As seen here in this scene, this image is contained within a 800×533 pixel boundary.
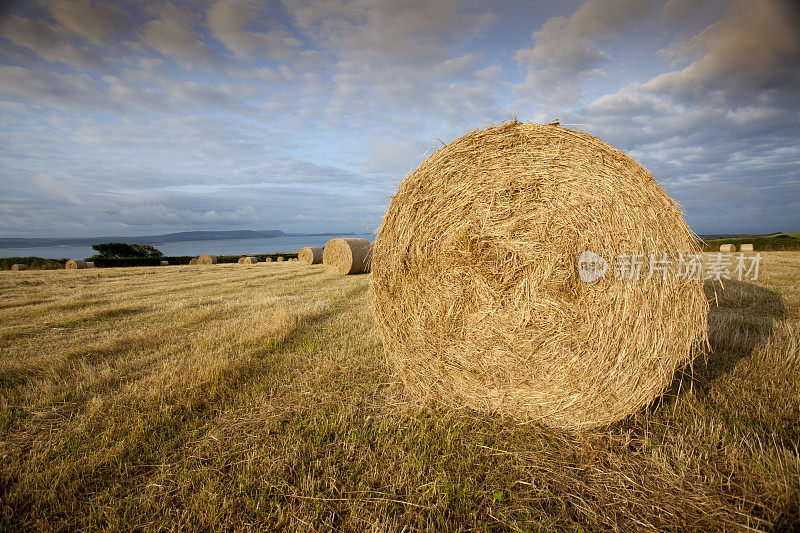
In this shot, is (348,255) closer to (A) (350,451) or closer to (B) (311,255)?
(B) (311,255)

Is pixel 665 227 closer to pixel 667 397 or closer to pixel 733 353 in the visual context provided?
pixel 667 397

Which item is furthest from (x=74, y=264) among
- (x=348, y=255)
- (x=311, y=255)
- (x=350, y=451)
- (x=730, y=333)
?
(x=730, y=333)

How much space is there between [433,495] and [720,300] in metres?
8.08

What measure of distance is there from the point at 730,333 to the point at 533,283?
148 inches

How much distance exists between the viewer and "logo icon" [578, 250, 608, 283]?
301cm

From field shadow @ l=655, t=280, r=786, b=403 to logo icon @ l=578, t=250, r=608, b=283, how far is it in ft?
2.53

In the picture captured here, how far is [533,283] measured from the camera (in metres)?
3.20

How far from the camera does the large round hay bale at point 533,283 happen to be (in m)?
2.91

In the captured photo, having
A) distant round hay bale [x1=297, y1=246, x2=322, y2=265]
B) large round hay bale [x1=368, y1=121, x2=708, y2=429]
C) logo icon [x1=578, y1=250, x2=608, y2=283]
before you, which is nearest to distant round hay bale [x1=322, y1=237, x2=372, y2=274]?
distant round hay bale [x1=297, y1=246, x2=322, y2=265]

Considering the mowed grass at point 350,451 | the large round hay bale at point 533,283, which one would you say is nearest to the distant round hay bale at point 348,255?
the mowed grass at point 350,451

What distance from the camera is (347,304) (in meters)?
7.95

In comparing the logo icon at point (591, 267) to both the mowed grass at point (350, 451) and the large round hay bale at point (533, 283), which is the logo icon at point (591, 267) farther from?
the mowed grass at point (350, 451)

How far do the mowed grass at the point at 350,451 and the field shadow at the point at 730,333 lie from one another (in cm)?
4

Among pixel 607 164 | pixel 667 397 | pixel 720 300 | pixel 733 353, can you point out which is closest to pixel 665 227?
pixel 607 164
